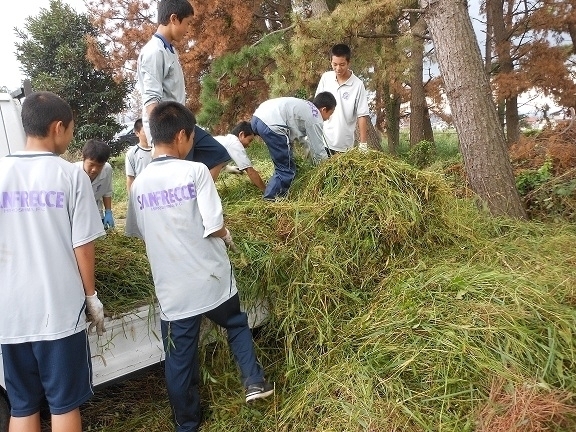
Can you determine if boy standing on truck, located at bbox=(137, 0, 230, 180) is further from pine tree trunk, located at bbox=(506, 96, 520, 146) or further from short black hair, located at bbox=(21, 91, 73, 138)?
pine tree trunk, located at bbox=(506, 96, 520, 146)

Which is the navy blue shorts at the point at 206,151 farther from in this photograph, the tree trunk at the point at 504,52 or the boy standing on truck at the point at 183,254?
the tree trunk at the point at 504,52

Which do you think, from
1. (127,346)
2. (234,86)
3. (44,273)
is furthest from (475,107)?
(234,86)

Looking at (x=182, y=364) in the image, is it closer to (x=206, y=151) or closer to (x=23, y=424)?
(x=23, y=424)

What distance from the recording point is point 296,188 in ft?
11.3

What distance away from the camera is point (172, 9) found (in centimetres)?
279

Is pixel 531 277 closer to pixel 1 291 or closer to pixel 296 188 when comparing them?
pixel 296 188

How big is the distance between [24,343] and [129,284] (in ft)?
2.09

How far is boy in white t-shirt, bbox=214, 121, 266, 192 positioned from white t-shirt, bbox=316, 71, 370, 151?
2.74 feet

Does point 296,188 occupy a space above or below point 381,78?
below

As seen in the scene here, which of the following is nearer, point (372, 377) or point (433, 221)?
point (372, 377)

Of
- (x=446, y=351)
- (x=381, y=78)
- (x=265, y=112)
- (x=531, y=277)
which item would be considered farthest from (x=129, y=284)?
(x=381, y=78)

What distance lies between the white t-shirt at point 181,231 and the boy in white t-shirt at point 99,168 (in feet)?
5.14

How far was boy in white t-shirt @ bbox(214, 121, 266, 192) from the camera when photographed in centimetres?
366

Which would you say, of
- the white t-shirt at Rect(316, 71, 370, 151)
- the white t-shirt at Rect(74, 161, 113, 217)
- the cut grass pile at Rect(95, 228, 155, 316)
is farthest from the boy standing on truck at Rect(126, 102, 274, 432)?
the white t-shirt at Rect(316, 71, 370, 151)
